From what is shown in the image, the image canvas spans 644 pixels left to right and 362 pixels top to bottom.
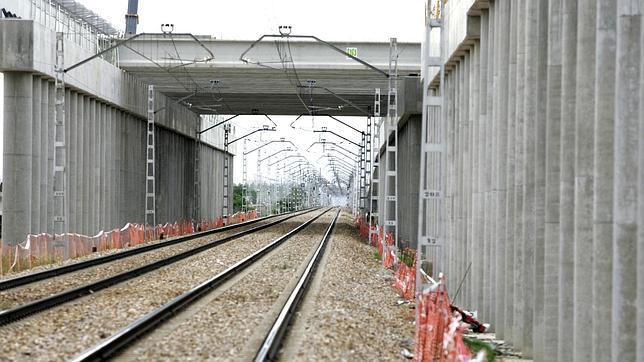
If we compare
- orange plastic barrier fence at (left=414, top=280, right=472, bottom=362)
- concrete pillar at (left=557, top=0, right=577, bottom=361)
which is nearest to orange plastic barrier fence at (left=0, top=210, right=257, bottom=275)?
orange plastic barrier fence at (left=414, top=280, right=472, bottom=362)

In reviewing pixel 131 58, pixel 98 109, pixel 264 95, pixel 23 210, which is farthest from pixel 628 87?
pixel 264 95

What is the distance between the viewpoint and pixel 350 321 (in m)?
16.5

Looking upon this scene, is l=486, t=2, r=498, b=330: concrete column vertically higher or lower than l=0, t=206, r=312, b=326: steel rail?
higher

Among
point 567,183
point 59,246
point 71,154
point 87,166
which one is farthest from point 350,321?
point 87,166

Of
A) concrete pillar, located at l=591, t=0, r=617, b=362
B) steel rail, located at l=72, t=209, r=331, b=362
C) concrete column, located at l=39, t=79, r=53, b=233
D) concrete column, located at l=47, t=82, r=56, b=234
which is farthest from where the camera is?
concrete column, located at l=47, t=82, r=56, b=234

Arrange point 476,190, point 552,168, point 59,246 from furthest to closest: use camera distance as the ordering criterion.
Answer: point 59,246, point 476,190, point 552,168

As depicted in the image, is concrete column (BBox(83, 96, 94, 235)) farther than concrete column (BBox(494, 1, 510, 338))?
Yes

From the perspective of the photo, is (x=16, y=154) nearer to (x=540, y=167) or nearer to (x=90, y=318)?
(x=90, y=318)

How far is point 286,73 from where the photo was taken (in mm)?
45344

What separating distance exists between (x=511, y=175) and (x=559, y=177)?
3.19m

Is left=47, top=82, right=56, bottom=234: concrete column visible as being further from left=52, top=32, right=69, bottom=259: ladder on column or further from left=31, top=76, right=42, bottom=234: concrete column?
left=52, top=32, right=69, bottom=259: ladder on column

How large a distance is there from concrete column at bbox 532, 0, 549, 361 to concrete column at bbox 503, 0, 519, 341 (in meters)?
1.84

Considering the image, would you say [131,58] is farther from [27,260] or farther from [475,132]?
[475,132]

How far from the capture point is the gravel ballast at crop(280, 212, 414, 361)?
44.2ft
